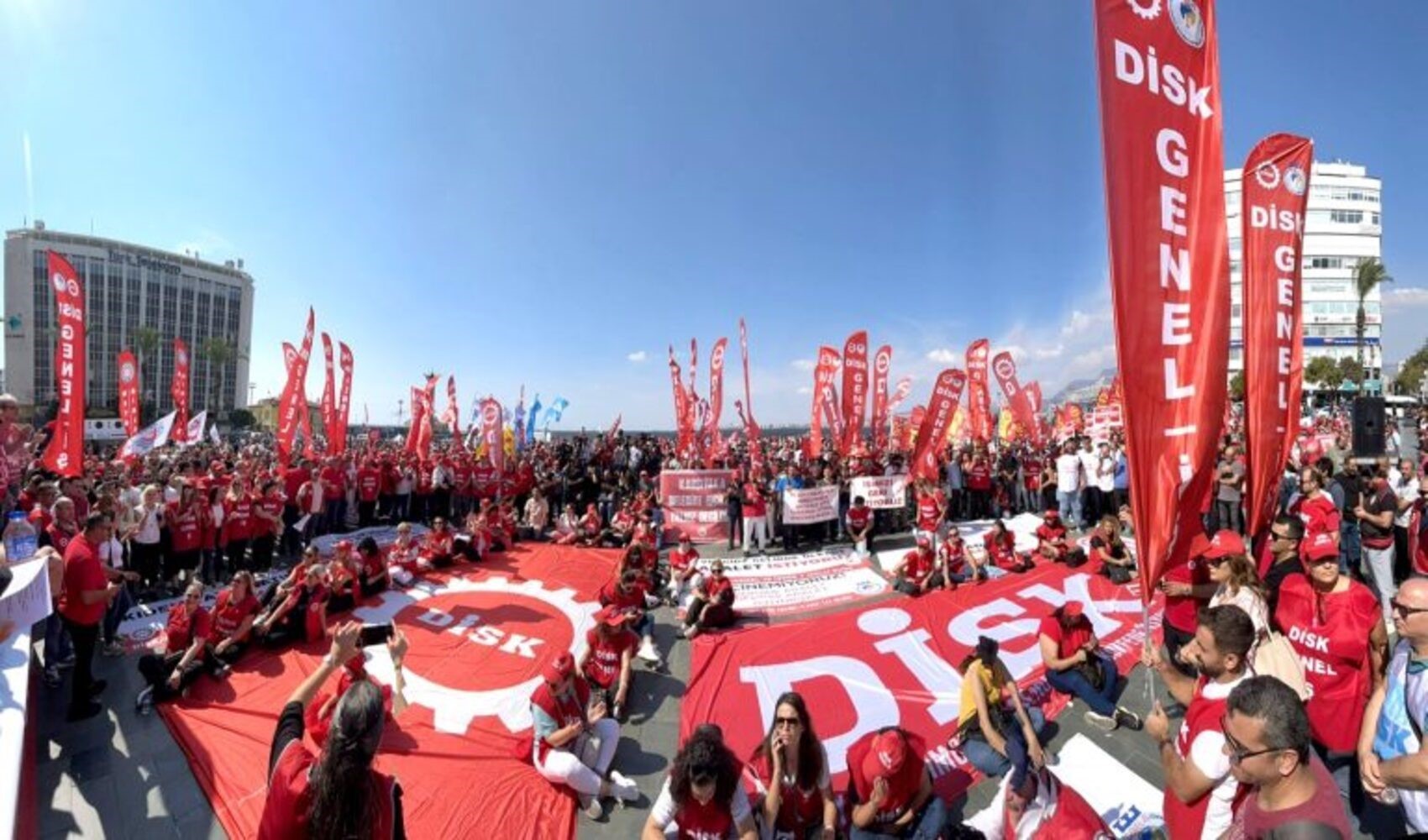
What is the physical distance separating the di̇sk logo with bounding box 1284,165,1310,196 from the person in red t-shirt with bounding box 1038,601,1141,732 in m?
4.58

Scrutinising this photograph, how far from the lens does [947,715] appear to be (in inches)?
224

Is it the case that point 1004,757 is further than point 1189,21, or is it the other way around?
point 1004,757

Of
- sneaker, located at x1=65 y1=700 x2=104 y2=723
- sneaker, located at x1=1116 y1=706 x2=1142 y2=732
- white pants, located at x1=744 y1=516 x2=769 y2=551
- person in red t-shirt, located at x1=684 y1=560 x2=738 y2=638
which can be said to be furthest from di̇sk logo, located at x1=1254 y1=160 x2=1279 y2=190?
sneaker, located at x1=65 y1=700 x2=104 y2=723

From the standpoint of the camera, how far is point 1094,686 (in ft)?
18.1

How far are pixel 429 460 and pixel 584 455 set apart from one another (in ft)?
20.1

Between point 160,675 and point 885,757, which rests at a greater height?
point 885,757

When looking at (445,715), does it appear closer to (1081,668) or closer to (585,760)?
(585,760)

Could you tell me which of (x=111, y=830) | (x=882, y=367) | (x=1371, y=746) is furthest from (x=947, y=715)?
(x=882, y=367)

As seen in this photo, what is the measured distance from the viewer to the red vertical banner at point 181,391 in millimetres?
18906

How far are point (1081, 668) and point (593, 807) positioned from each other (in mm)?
4860

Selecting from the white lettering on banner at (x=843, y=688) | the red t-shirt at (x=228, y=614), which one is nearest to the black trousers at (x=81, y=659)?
the red t-shirt at (x=228, y=614)

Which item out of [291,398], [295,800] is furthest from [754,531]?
[291,398]

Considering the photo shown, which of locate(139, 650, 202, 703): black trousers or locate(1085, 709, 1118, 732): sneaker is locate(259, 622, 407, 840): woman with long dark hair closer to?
locate(139, 650, 202, 703): black trousers

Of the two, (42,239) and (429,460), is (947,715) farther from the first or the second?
(42,239)
